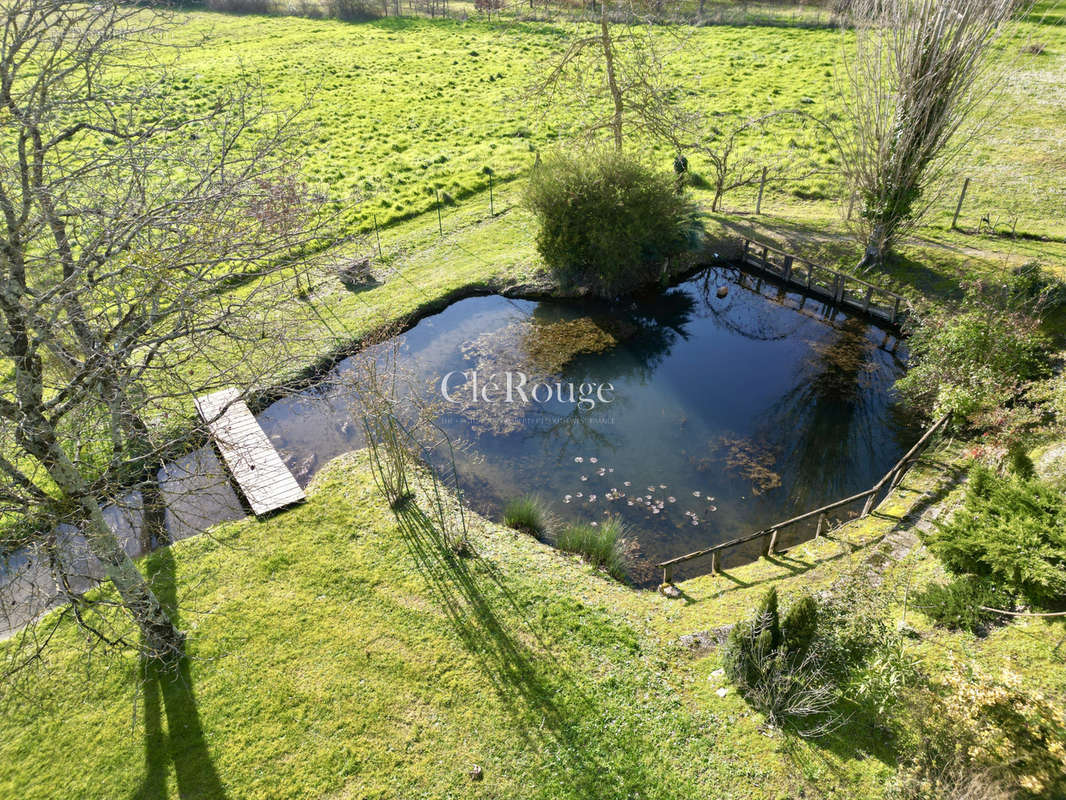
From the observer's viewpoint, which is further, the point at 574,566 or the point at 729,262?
the point at 729,262

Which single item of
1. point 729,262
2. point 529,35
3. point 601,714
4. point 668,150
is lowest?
point 601,714

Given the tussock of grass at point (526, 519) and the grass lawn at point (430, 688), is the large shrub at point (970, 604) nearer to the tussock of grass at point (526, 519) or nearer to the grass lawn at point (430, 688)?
the grass lawn at point (430, 688)

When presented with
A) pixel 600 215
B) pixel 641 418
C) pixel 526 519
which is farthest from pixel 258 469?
pixel 600 215

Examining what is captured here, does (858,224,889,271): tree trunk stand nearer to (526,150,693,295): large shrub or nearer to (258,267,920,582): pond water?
(258,267,920,582): pond water

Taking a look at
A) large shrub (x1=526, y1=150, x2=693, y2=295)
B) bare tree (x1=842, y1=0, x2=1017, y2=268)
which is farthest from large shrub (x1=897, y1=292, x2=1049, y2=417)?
large shrub (x1=526, y1=150, x2=693, y2=295)

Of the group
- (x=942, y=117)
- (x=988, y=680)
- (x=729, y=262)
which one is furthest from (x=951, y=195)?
(x=988, y=680)

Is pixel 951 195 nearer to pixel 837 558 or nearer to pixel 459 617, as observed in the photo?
pixel 837 558
